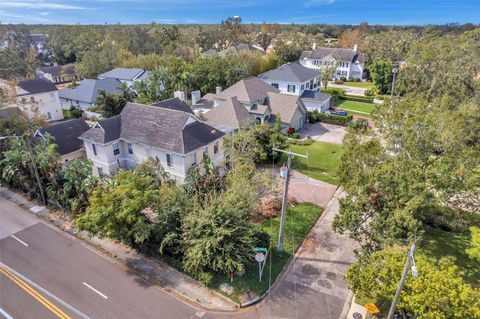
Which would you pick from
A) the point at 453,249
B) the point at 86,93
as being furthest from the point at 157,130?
the point at 86,93

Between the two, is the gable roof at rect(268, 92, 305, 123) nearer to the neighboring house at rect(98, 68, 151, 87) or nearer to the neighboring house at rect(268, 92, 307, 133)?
the neighboring house at rect(268, 92, 307, 133)

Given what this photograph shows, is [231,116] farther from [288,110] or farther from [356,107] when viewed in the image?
[356,107]

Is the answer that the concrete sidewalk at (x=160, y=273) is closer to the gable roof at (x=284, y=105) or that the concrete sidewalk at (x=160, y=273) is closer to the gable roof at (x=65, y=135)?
the gable roof at (x=65, y=135)

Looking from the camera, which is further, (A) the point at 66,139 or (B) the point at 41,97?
(B) the point at 41,97

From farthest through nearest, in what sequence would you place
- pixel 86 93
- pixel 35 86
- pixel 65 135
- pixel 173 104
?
1. pixel 86 93
2. pixel 35 86
3. pixel 173 104
4. pixel 65 135

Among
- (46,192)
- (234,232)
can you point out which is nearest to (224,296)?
(234,232)

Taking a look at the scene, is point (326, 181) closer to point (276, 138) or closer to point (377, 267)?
point (276, 138)
